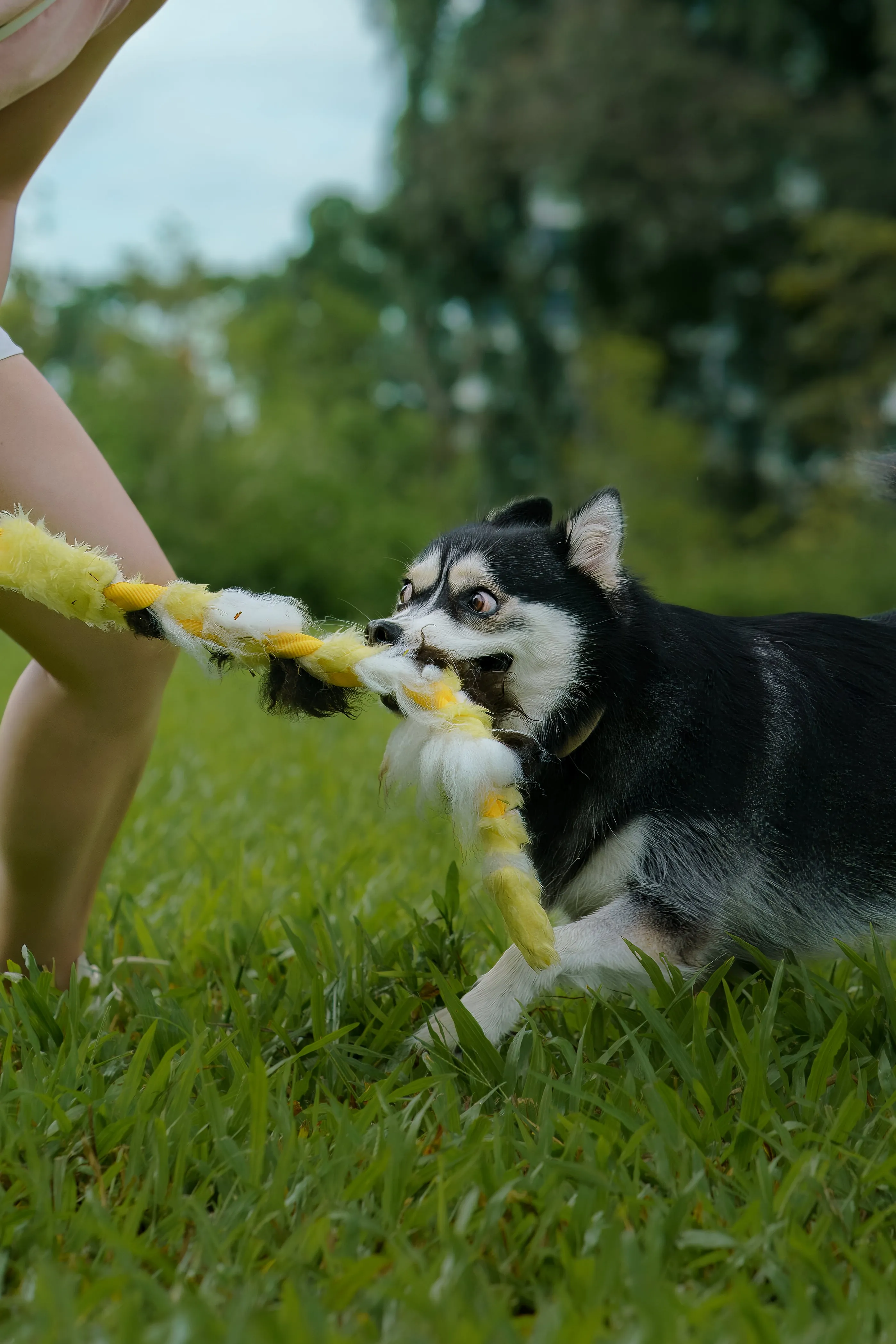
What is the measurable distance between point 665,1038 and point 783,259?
20626 mm

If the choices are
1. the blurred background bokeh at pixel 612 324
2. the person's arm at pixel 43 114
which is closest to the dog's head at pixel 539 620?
the person's arm at pixel 43 114

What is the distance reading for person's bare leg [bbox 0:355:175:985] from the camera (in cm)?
221

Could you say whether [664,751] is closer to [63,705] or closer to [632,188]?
[63,705]

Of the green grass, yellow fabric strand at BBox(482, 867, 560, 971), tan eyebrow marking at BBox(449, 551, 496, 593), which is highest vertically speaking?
tan eyebrow marking at BBox(449, 551, 496, 593)

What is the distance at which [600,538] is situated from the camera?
2.32 metres

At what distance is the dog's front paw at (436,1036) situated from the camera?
218 centimetres

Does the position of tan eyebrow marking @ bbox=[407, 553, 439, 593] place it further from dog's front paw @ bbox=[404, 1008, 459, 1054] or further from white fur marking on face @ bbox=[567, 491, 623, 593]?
dog's front paw @ bbox=[404, 1008, 459, 1054]

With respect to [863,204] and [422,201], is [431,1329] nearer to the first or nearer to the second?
[863,204]

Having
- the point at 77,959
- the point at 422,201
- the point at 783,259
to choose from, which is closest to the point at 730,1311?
the point at 77,959

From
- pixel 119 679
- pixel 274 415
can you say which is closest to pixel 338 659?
pixel 119 679

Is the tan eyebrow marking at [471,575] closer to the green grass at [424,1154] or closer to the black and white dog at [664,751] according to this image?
the black and white dog at [664,751]

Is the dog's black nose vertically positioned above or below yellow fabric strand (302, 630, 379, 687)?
above

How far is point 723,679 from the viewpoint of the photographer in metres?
2.30

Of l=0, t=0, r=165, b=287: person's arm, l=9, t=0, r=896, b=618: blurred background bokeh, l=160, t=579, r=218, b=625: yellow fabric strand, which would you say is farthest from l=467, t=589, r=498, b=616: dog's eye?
l=9, t=0, r=896, b=618: blurred background bokeh
